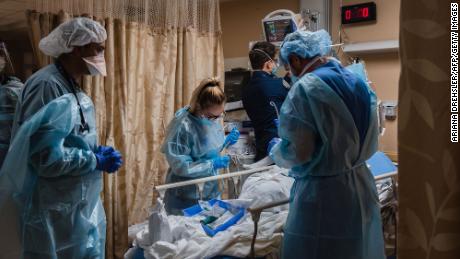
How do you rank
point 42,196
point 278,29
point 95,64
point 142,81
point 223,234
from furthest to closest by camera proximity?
point 278,29, point 142,81, point 95,64, point 223,234, point 42,196

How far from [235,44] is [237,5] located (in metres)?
0.44

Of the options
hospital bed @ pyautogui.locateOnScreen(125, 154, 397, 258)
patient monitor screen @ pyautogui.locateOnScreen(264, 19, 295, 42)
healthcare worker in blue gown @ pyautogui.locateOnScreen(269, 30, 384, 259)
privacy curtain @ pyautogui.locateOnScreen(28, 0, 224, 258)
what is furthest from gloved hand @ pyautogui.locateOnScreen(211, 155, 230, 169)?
patient monitor screen @ pyautogui.locateOnScreen(264, 19, 295, 42)

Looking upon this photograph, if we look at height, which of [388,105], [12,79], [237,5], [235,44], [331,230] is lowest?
[331,230]

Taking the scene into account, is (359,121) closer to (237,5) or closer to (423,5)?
(423,5)

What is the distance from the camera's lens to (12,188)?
1.73m

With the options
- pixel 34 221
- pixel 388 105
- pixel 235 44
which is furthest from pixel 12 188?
pixel 235 44

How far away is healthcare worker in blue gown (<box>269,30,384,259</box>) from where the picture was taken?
160cm

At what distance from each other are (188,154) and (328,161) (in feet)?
3.98

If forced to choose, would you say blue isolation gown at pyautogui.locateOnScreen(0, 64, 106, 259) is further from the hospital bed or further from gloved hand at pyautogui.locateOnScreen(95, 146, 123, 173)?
the hospital bed

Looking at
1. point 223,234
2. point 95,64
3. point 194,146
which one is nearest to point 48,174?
point 95,64

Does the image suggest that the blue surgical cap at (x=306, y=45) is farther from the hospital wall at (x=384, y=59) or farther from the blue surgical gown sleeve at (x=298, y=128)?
the hospital wall at (x=384, y=59)

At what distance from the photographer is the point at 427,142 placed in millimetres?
516

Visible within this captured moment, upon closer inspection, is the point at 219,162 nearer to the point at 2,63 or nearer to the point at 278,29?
the point at 278,29

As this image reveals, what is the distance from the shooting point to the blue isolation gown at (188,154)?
258 cm
